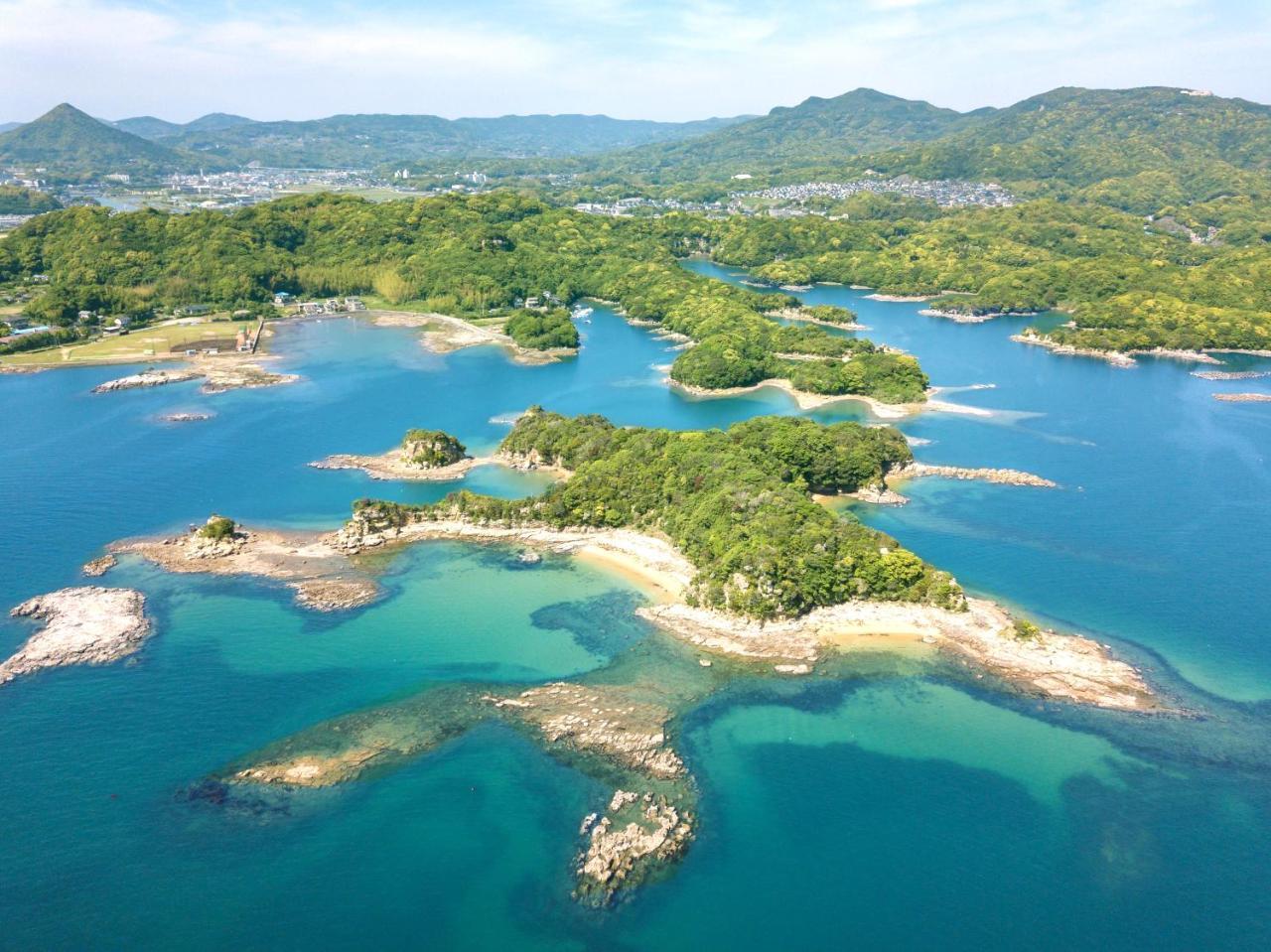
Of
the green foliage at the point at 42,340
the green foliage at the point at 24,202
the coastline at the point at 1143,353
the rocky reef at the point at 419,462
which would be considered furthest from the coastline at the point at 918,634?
the green foliage at the point at 24,202

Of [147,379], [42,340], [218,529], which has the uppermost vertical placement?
[42,340]

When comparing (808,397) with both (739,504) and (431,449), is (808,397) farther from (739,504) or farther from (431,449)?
(431,449)

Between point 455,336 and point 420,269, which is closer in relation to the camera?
point 455,336

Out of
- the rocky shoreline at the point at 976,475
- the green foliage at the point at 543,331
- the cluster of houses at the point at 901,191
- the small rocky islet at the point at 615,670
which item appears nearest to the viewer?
the small rocky islet at the point at 615,670

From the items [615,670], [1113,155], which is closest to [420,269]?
[615,670]

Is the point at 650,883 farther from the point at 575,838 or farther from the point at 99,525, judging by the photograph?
the point at 99,525

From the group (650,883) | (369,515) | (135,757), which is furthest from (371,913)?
(369,515)

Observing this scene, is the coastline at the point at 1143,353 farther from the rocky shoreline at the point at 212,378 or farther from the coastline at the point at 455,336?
the rocky shoreline at the point at 212,378
